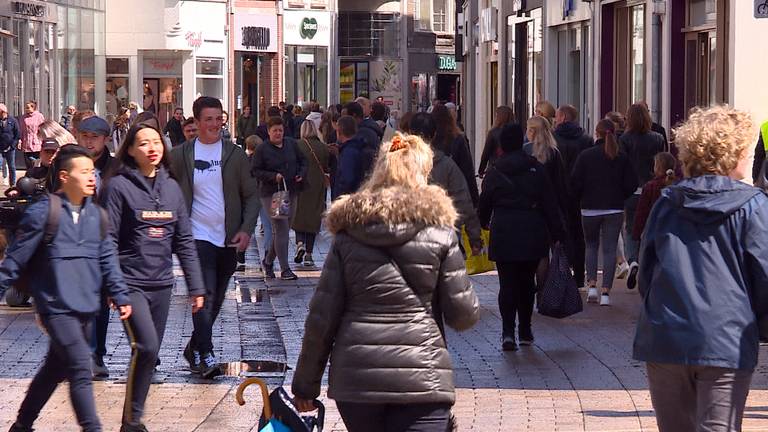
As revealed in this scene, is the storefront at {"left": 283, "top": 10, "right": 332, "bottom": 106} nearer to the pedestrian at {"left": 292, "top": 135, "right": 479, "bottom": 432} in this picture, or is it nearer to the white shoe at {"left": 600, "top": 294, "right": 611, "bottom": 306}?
the white shoe at {"left": 600, "top": 294, "right": 611, "bottom": 306}

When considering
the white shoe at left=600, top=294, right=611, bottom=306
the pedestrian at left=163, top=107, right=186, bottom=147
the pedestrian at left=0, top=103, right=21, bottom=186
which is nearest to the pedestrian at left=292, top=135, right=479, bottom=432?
the white shoe at left=600, top=294, right=611, bottom=306

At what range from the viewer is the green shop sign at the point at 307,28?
6294 cm

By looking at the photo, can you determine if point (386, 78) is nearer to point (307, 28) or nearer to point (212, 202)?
point (307, 28)

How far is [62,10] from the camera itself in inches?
1757

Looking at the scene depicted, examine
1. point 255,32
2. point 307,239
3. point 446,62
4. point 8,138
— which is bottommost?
point 307,239

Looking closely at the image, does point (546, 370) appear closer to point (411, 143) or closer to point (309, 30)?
point (411, 143)

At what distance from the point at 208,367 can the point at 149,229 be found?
183 cm

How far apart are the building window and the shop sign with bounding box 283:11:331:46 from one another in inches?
189

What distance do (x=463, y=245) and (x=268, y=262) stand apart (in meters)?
4.03

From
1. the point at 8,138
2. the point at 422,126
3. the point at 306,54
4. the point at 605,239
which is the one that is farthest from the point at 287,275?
the point at 306,54

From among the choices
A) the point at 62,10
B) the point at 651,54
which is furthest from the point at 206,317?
the point at 62,10

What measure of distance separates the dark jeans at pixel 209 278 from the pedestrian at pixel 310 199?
7150mm

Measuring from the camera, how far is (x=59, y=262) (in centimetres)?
693

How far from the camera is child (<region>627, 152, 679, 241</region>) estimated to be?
1254 centimetres
